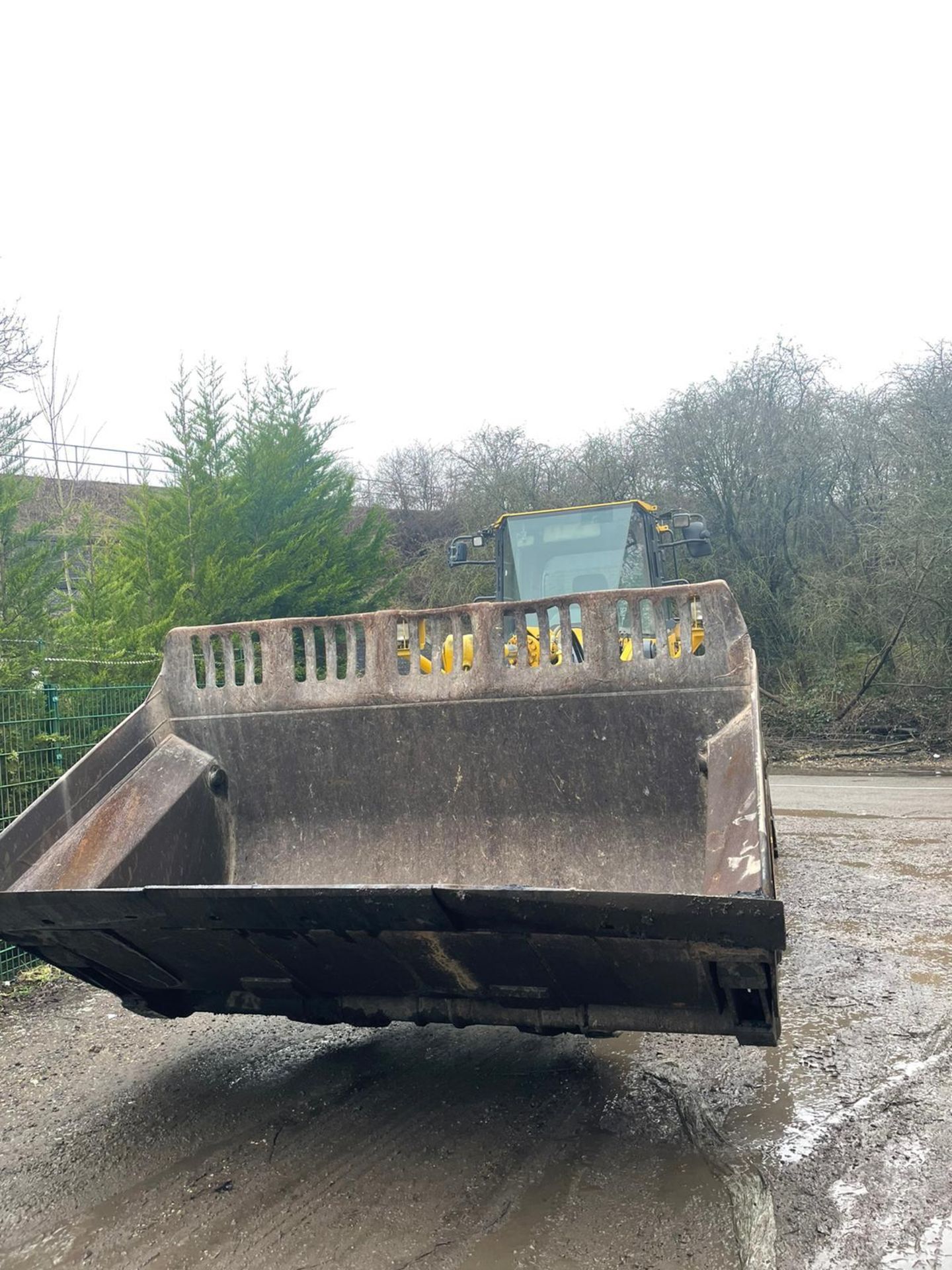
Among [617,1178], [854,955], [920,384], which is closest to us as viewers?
[617,1178]

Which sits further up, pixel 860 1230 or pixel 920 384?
pixel 920 384

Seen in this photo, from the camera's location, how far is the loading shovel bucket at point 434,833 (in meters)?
2.73

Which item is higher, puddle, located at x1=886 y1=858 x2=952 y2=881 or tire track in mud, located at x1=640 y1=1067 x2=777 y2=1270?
tire track in mud, located at x1=640 y1=1067 x2=777 y2=1270

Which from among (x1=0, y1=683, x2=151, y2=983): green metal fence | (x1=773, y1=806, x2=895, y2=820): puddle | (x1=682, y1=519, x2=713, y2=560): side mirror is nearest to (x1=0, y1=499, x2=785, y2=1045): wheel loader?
(x1=0, y1=683, x2=151, y2=983): green metal fence

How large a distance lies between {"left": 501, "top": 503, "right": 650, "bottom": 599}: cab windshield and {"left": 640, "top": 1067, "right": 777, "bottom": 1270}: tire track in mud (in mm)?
4603

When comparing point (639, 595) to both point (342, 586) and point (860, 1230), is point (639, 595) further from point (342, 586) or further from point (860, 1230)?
point (342, 586)

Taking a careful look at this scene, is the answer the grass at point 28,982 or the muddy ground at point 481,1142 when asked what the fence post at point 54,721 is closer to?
the grass at point 28,982

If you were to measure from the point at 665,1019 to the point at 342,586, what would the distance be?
10568 millimetres

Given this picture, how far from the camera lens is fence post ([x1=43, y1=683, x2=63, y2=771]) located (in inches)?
223

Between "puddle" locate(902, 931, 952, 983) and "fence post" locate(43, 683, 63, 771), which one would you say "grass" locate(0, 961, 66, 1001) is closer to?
"fence post" locate(43, 683, 63, 771)

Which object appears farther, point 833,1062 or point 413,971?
point 833,1062

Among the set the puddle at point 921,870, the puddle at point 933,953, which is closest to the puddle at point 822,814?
the puddle at point 921,870

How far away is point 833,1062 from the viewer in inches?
147

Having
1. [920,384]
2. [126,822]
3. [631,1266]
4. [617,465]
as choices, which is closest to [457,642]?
[126,822]
